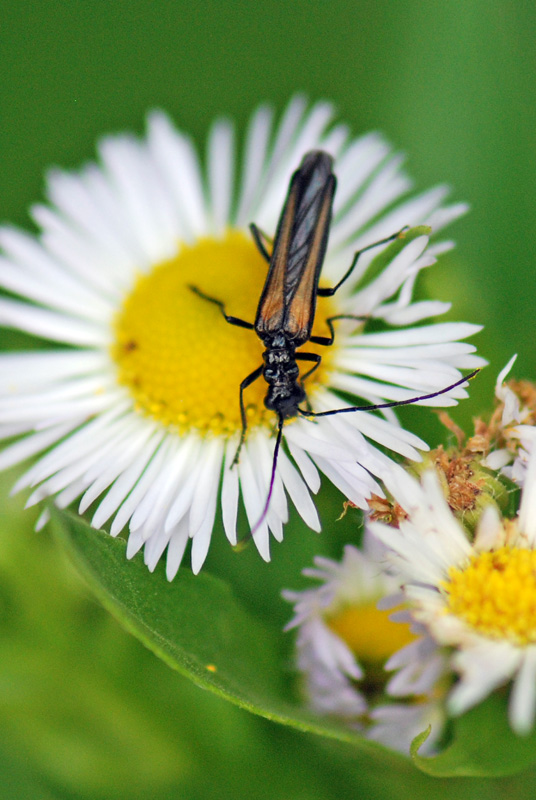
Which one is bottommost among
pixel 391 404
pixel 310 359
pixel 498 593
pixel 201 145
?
pixel 498 593

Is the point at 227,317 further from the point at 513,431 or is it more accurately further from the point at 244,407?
the point at 513,431

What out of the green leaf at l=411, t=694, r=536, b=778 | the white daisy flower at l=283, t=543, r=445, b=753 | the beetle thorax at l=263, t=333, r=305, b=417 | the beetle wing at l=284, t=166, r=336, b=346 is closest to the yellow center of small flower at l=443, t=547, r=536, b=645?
the green leaf at l=411, t=694, r=536, b=778

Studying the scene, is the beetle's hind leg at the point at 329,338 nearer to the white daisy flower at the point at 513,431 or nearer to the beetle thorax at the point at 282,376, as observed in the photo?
the beetle thorax at the point at 282,376

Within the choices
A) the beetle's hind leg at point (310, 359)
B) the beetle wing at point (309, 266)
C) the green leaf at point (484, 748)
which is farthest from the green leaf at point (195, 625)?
the beetle wing at point (309, 266)

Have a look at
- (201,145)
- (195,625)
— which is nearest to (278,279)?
(195,625)

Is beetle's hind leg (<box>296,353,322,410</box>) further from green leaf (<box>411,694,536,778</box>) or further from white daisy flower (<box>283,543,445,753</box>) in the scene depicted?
green leaf (<box>411,694,536,778</box>)

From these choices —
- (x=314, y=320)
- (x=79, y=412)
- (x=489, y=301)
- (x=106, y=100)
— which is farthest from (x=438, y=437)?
(x=106, y=100)

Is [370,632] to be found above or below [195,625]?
below
